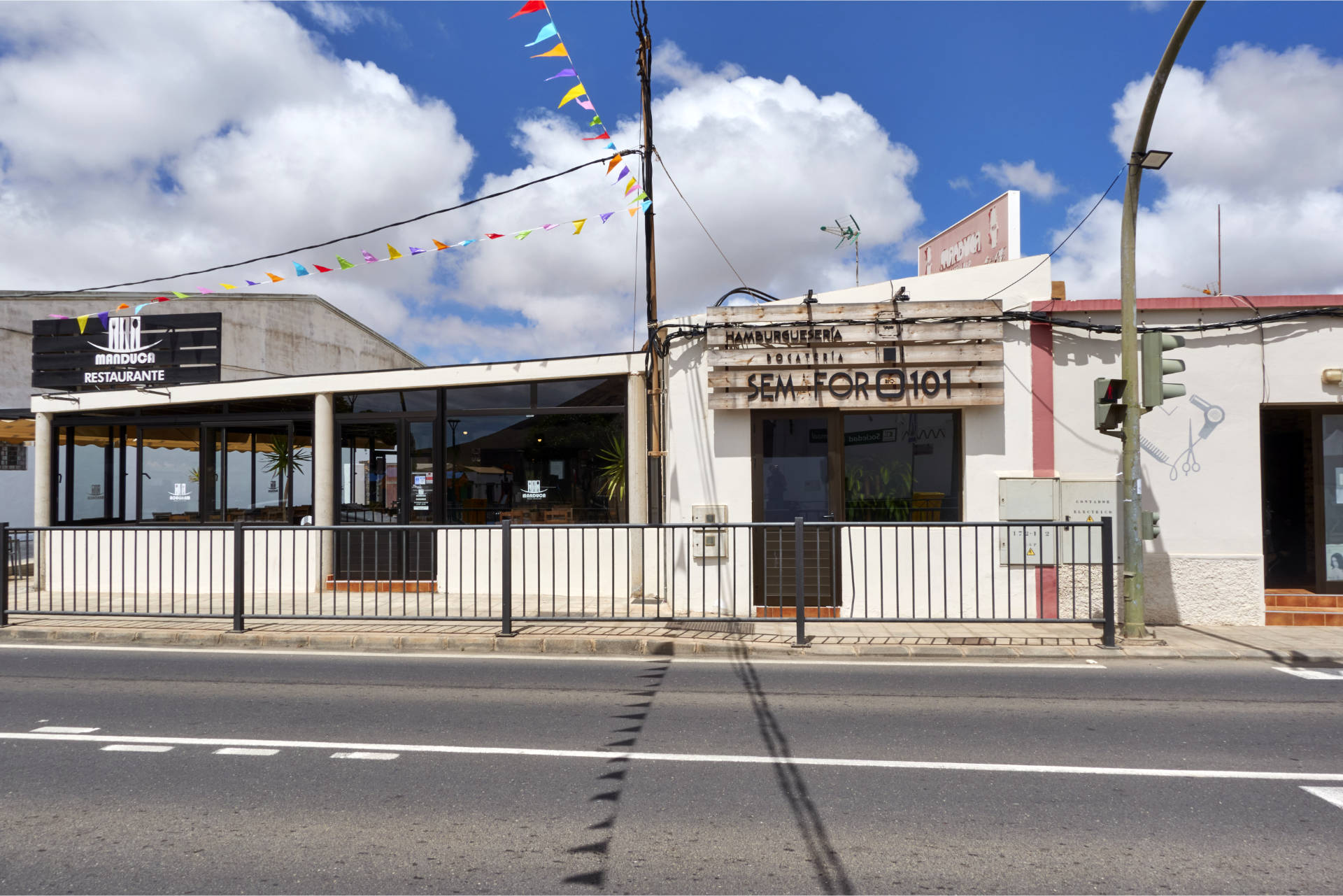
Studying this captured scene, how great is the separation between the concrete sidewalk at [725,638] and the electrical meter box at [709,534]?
1.02 meters

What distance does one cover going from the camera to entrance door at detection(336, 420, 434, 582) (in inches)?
477

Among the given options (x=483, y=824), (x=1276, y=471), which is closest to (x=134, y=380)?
(x=483, y=824)

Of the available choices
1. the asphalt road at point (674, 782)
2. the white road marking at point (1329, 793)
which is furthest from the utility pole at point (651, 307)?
the white road marking at point (1329, 793)

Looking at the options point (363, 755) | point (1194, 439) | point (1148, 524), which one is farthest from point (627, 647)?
point (1194, 439)

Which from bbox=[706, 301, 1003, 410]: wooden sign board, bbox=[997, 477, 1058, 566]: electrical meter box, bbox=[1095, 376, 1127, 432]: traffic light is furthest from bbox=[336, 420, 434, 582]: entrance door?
bbox=[1095, 376, 1127, 432]: traffic light

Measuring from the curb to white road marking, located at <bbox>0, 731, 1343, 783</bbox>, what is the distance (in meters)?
3.31

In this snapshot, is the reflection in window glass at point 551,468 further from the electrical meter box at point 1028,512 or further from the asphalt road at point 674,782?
the electrical meter box at point 1028,512

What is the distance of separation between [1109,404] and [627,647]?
563 cm

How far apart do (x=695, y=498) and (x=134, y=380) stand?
29.5 feet

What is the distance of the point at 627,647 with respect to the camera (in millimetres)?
8688

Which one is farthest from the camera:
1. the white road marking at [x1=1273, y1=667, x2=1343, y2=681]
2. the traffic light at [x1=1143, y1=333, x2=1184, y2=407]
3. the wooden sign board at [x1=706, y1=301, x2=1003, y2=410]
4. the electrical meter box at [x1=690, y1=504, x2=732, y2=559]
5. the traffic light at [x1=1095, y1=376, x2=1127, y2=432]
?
the wooden sign board at [x1=706, y1=301, x2=1003, y2=410]

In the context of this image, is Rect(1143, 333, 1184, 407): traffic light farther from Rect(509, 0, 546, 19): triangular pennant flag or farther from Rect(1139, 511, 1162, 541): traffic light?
Rect(509, 0, 546, 19): triangular pennant flag

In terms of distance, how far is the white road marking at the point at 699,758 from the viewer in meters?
4.85

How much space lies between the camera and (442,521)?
1236 cm
